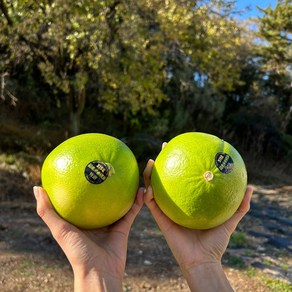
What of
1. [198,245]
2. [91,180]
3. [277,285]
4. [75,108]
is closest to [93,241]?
[91,180]

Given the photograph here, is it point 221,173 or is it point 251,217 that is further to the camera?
point 251,217

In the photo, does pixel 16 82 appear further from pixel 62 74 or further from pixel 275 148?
pixel 275 148

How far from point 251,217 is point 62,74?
496 centimetres

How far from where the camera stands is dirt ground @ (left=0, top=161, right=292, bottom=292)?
439 cm

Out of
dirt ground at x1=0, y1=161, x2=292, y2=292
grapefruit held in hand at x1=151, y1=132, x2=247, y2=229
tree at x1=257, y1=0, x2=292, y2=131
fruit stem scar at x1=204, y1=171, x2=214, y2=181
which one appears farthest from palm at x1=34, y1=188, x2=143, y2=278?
tree at x1=257, y1=0, x2=292, y2=131

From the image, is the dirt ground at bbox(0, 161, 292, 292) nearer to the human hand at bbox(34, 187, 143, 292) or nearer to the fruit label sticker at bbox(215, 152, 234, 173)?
the human hand at bbox(34, 187, 143, 292)

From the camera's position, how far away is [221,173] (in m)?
1.53

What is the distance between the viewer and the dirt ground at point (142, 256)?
4387 mm

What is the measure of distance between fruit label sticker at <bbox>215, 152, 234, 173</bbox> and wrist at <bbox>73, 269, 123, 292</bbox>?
0.68 meters

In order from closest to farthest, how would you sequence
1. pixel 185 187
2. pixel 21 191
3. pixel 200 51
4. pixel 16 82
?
1. pixel 185 187
2. pixel 21 191
3. pixel 200 51
4. pixel 16 82

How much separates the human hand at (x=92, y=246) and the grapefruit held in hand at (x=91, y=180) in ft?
0.14

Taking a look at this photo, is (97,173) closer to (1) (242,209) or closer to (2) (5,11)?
(1) (242,209)

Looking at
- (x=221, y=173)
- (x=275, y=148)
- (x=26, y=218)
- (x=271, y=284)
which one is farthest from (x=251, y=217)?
(x=275, y=148)

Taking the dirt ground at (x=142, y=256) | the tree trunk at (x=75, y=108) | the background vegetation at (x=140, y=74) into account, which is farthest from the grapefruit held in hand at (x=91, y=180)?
the tree trunk at (x=75, y=108)
